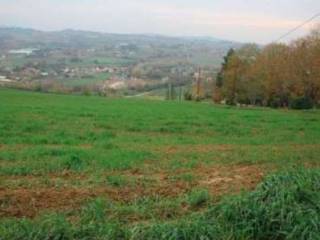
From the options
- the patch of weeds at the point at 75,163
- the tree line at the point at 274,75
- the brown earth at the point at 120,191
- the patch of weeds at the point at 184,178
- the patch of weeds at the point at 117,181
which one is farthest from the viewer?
the tree line at the point at 274,75

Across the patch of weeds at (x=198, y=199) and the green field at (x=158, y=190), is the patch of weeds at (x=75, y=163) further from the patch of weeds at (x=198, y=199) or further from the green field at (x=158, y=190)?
the patch of weeds at (x=198, y=199)

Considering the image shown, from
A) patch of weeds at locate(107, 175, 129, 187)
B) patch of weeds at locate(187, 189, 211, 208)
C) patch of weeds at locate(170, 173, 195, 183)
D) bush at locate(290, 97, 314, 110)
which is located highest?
patch of weeds at locate(187, 189, 211, 208)

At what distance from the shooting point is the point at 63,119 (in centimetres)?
2848

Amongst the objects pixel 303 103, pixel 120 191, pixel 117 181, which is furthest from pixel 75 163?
pixel 303 103

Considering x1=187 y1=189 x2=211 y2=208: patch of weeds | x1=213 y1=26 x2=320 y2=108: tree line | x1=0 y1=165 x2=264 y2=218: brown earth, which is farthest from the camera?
x1=213 y1=26 x2=320 y2=108: tree line

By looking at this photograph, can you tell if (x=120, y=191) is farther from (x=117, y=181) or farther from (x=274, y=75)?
(x=274, y=75)

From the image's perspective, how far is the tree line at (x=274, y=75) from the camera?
58875 mm

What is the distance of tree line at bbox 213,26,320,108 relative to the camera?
58.9m

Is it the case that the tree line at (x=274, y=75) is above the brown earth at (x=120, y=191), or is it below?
below

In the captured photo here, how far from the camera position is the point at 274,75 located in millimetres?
63094

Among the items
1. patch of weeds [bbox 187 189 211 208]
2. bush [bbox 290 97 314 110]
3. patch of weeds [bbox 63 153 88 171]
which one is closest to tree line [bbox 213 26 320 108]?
bush [bbox 290 97 314 110]

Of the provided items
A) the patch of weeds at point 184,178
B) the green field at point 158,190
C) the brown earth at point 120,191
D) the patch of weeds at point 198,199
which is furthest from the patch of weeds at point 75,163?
the patch of weeds at point 198,199

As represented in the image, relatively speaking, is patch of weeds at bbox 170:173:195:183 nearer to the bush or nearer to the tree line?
the tree line

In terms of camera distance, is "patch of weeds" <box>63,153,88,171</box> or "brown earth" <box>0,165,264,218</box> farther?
"patch of weeds" <box>63,153,88,171</box>
